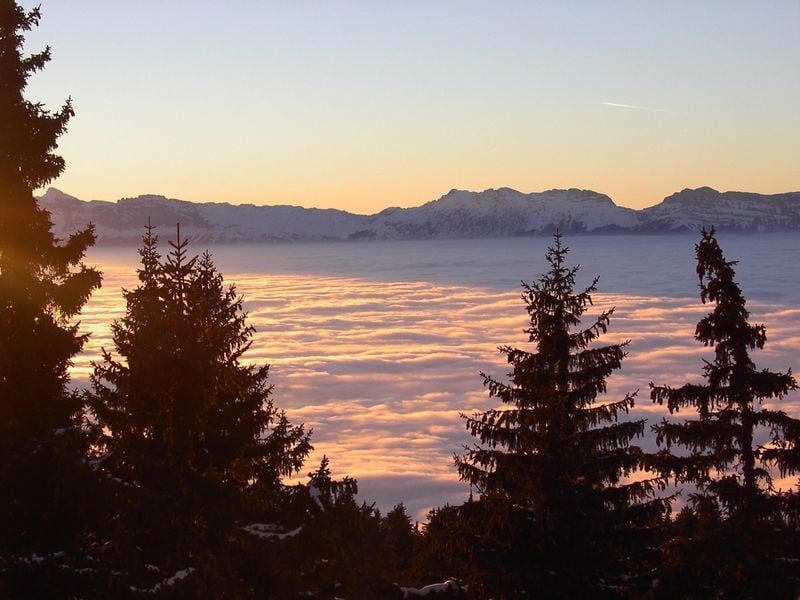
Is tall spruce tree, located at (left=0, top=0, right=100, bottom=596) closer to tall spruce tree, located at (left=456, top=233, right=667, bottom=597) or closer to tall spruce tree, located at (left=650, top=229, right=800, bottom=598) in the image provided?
tall spruce tree, located at (left=456, top=233, right=667, bottom=597)

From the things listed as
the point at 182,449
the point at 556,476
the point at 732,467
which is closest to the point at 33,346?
the point at 182,449

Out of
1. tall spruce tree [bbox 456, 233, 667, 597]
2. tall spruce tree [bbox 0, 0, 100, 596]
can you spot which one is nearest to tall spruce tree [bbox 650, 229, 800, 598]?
tall spruce tree [bbox 456, 233, 667, 597]

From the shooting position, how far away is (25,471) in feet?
46.9

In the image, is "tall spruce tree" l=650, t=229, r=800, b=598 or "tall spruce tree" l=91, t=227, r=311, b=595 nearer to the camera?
"tall spruce tree" l=91, t=227, r=311, b=595

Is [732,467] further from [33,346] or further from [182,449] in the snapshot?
[33,346]

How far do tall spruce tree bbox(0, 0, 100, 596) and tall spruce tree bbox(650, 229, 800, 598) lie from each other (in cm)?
997

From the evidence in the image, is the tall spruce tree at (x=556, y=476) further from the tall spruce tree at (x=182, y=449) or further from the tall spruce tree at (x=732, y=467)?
the tall spruce tree at (x=182, y=449)

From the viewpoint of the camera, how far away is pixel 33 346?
15461 millimetres

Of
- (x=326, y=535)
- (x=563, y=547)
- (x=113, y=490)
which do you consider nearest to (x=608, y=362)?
(x=563, y=547)

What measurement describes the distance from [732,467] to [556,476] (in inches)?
119

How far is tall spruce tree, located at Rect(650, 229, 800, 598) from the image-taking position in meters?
14.1

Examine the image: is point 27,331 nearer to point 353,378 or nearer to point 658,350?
point 353,378

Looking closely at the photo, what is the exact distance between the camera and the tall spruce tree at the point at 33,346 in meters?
14.0

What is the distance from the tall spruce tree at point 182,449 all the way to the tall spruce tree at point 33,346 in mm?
743
